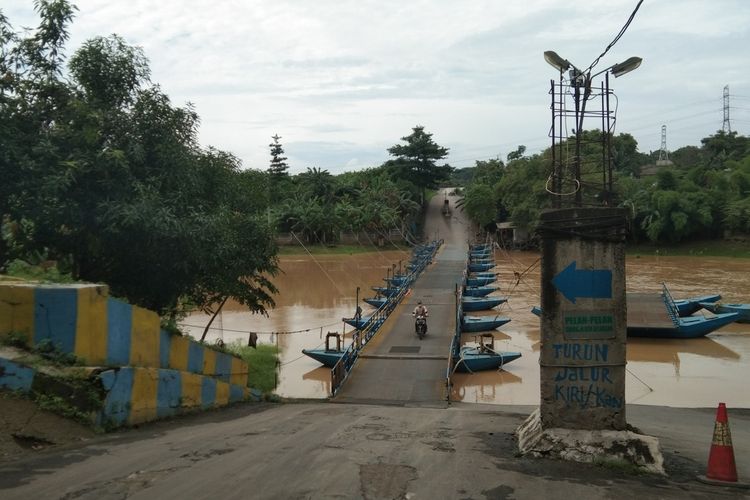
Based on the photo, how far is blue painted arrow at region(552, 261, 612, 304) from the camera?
21.9 ft

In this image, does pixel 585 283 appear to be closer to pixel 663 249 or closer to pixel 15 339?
pixel 15 339

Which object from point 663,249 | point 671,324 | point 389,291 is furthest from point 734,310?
point 663,249

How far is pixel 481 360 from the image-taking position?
64.3 feet

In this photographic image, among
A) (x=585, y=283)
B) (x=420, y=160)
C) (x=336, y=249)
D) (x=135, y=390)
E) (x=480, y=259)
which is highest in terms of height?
(x=420, y=160)

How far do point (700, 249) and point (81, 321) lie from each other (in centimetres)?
6142

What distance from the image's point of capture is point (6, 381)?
6.63 meters

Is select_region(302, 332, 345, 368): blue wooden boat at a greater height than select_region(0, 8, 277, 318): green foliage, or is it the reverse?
select_region(0, 8, 277, 318): green foliage

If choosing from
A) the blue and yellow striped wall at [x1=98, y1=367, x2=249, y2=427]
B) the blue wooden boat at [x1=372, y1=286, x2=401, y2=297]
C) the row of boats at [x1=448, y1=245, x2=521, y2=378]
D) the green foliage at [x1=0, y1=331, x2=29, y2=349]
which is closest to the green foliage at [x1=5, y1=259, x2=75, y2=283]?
the green foliage at [x1=0, y1=331, x2=29, y2=349]

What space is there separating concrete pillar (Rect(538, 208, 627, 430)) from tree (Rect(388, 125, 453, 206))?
238 feet

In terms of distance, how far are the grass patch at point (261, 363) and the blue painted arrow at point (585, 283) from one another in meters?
11.0

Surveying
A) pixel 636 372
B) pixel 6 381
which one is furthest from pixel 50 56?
pixel 636 372

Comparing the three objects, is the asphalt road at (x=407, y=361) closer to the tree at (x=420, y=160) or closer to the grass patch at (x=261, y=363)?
the grass patch at (x=261, y=363)

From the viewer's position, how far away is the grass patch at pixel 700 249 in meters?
56.4

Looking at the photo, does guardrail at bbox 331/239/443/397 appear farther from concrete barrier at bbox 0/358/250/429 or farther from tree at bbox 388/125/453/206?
tree at bbox 388/125/453/206
